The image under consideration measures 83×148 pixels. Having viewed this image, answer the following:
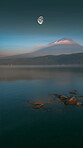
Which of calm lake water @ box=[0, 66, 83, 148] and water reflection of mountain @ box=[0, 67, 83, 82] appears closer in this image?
calm lake water @ box=[0, 66, 83, 148]

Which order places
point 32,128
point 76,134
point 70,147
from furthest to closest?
point 32,128
point 76,134
point 70,147

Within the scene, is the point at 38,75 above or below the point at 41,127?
below

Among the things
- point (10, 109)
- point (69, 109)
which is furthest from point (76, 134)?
point (10, 109)

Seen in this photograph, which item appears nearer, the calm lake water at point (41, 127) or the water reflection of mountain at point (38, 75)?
the calm lake water at point (41, 127)

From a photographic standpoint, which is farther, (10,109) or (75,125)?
(10,109)

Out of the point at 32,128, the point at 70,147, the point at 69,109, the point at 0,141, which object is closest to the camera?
the point at 70,147

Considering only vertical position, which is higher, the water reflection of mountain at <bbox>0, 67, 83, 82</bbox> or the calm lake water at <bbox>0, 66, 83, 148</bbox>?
the calm lake water at <bbox>0, 66, 83, 148</bbox>

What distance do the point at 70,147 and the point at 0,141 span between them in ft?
20.0

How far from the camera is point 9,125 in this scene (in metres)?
12.7

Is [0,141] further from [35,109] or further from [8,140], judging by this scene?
[35,109]

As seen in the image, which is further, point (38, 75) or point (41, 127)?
point (38, 75)

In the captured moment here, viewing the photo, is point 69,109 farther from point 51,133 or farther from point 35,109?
point 51,133

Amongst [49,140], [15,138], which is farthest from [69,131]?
[15,138]

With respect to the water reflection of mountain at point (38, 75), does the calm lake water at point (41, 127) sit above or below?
above
